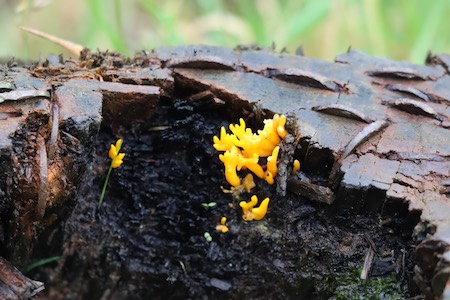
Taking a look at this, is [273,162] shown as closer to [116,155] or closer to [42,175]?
[116,155]

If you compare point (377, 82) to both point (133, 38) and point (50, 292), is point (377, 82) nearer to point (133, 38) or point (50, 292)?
point (50, 292)

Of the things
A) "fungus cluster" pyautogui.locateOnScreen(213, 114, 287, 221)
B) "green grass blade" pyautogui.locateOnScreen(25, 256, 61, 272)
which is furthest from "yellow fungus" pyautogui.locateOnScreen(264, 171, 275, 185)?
"green grass blade" pyautogui.locateOnScreen(25, 256, 61, 272)

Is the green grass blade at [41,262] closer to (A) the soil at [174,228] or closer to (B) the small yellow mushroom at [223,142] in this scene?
(A) the soil at [174,228]

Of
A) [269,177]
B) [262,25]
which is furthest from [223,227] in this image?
[262,25]

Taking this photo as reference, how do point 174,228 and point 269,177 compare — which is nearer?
point 269,177

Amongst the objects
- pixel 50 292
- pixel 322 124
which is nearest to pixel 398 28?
pixel 322 124

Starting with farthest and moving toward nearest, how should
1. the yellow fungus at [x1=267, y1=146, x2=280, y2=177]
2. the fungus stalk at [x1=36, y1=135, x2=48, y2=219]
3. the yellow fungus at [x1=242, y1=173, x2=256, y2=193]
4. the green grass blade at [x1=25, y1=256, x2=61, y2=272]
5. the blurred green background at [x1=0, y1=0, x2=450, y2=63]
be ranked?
the blurred green background at [x1=0, y1=0, x2=450, y2=63] → the green grass blade at [x1=25, y1=256, x2=61, y2=272] → the yellow fungus at [x1=242, y1=173, x2=256, y2=193] → the yellow fungus at [x1=267, y1=146, x2=280, y2=177] → the fungus stalk at [x1=36, y1=135, x2=48, y2=219]

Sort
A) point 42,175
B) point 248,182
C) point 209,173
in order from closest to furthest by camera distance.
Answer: point 42,175 < point 248,182 < point 209,173

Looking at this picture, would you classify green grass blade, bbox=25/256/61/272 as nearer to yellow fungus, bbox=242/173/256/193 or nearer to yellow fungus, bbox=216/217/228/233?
yellow fungus, bbox=216/217/228/233
